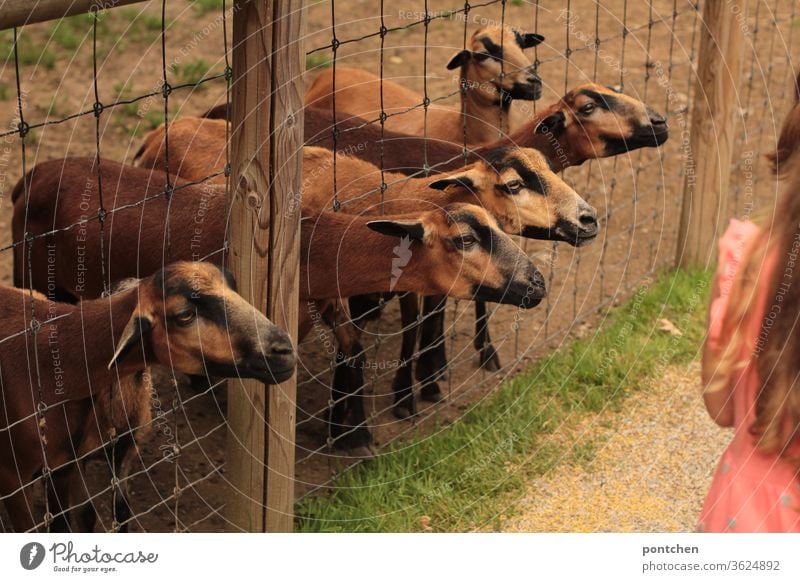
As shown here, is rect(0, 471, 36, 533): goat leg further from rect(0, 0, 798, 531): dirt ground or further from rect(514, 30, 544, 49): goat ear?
rect(514, 30, 544, 49): goat ear

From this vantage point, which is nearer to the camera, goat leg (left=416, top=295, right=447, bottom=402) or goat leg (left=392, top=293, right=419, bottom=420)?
goat leg (left=392, top=293, right=419, bottom=420)

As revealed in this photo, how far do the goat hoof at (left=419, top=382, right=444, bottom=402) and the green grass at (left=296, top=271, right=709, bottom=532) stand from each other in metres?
0.37

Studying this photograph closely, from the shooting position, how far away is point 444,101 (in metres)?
8.62

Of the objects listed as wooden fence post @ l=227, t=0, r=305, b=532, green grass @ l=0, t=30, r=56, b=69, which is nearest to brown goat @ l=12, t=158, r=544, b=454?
wooden fence post @ l=227, t=0, r=305, b=532

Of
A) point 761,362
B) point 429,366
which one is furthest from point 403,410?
point 761,362

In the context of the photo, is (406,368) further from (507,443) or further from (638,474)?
(638,474)

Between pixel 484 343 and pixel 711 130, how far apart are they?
6.06 ft

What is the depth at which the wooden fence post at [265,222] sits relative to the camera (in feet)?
13.9

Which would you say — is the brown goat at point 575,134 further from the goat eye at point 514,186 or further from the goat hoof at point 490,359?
the goat hoof at point 490,359

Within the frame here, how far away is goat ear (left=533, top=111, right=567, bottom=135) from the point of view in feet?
18.7

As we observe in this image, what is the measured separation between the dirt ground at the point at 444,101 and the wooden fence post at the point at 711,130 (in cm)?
24
